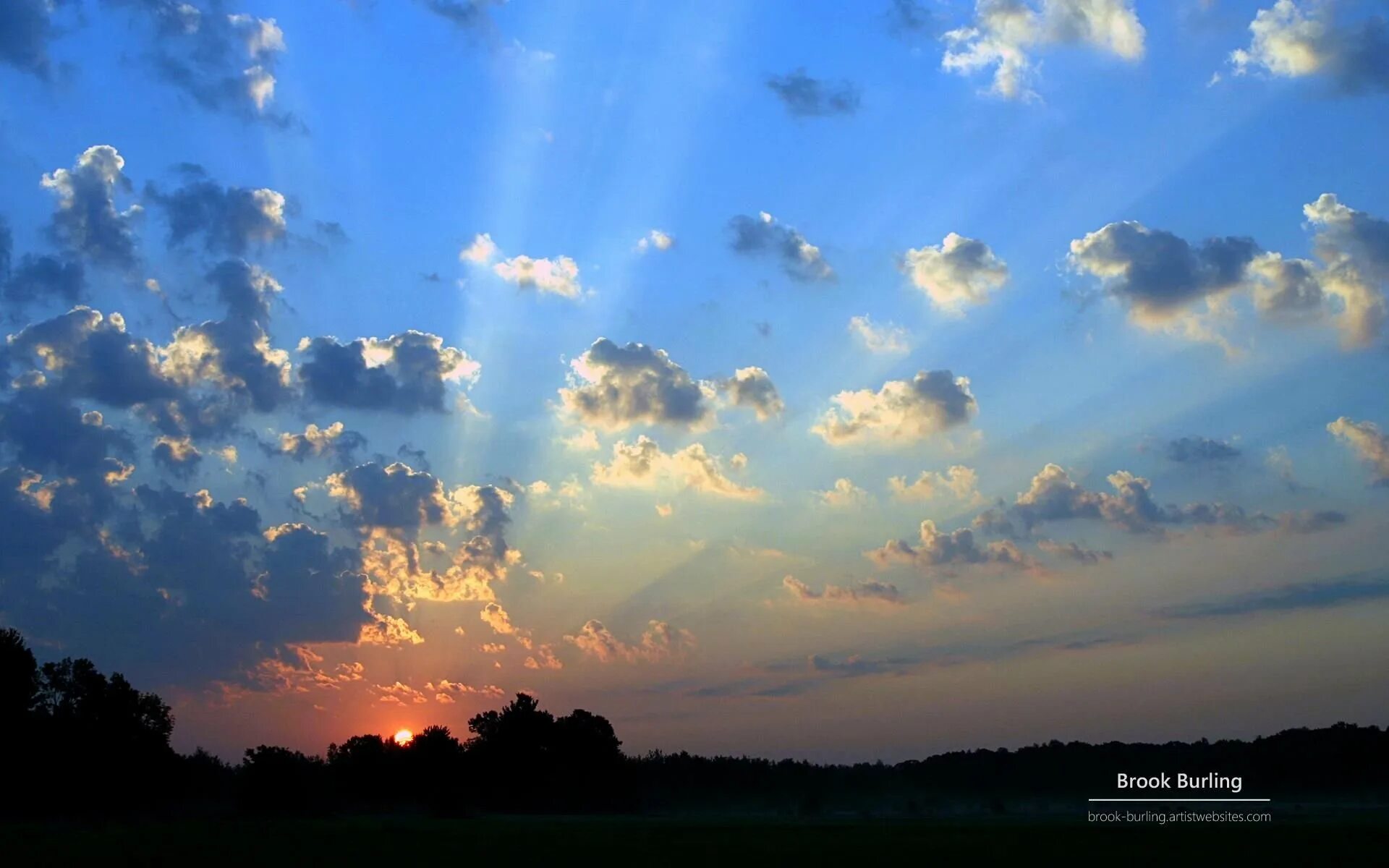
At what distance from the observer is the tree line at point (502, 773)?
103 meters

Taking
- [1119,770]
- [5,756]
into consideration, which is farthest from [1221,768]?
[5,756]

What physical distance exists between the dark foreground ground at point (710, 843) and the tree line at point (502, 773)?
28.8 m

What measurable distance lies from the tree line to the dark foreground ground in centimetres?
2880

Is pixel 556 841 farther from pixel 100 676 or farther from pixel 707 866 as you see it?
pixel 100 676

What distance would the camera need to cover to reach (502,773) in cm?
14425

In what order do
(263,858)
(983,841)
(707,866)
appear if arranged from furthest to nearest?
(983,841)
(263,858)
(707,866)

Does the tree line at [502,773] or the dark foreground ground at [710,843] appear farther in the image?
the tree line at [502,773]

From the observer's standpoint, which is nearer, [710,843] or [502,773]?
[710,843]

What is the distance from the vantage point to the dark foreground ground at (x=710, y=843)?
44.2m

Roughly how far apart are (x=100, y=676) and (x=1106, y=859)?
100090 mm

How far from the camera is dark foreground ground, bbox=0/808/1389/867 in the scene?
44.2 m

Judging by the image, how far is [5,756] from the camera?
96125mm

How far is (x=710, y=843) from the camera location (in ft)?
180

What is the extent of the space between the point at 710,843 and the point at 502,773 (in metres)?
95.6
